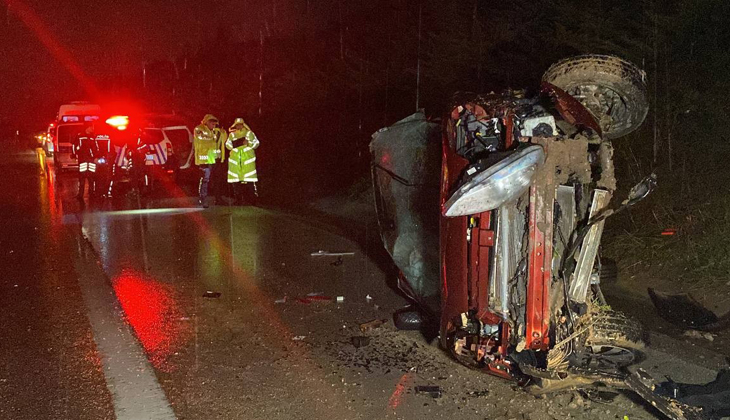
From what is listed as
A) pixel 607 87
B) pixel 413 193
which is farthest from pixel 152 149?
pixel 607 87

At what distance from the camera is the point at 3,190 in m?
17.9

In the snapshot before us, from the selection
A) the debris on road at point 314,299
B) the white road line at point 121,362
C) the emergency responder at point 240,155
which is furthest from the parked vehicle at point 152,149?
the debris on road at point 314,299

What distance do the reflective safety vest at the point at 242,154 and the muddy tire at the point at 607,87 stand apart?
9.03m

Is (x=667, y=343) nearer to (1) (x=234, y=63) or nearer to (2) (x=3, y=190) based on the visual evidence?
(2) (x=3, y=190)

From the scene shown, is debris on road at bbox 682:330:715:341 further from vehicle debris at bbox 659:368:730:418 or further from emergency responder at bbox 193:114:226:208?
emergency responder at bbox 193:114:226:208

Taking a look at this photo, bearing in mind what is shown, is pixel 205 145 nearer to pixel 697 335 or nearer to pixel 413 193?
pixel 413 193

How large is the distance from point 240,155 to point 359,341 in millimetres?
8395

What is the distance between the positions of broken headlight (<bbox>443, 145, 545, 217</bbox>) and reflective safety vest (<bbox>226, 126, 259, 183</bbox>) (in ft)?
32.1

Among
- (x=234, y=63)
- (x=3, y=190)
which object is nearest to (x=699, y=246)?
(x=3, y=190)

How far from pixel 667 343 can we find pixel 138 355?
3.70 metres

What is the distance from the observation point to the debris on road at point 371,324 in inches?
231

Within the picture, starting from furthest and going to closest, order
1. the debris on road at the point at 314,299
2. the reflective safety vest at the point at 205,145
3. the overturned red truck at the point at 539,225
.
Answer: the reflective safety vest at the point at 205,145 < the debris on road at the point at 314,299 < the overturned red truck at the point at 539,225

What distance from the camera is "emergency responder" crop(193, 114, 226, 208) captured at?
13500 mm

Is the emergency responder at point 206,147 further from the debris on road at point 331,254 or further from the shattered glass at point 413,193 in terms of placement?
the shattered glass at point 413,193
